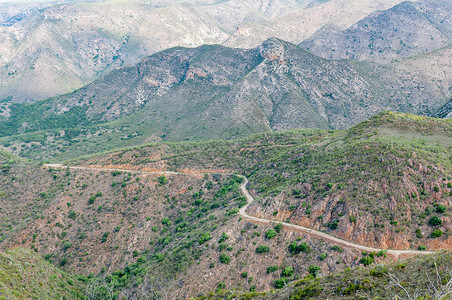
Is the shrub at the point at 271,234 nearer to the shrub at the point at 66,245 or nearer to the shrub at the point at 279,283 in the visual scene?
the shrub at the point at 279,283

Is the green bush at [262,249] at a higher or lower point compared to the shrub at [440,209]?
higher

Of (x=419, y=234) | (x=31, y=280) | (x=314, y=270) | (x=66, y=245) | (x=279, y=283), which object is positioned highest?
(x=31, y=280)

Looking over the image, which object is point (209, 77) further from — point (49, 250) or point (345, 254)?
point (345, 254)

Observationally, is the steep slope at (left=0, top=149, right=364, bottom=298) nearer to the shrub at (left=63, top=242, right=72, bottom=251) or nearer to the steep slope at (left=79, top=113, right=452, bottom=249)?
the shrub at (left=63, top=242, right=72, bottom=251)

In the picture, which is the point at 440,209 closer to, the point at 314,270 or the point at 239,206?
the point at 314,270

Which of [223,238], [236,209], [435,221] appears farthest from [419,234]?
[236,209]

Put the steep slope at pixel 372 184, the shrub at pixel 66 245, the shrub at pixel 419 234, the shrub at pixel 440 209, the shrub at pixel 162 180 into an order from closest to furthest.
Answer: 1. the shrub at pixel 419 234
2. the shrub at pixel 440 209
3. the steep slope at pixel 372 184
4. the shrub at pixel 66 245
5. the shrub at pixel 162 180

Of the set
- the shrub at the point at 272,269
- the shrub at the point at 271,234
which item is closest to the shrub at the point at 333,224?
the shrub at the point at 271,234
